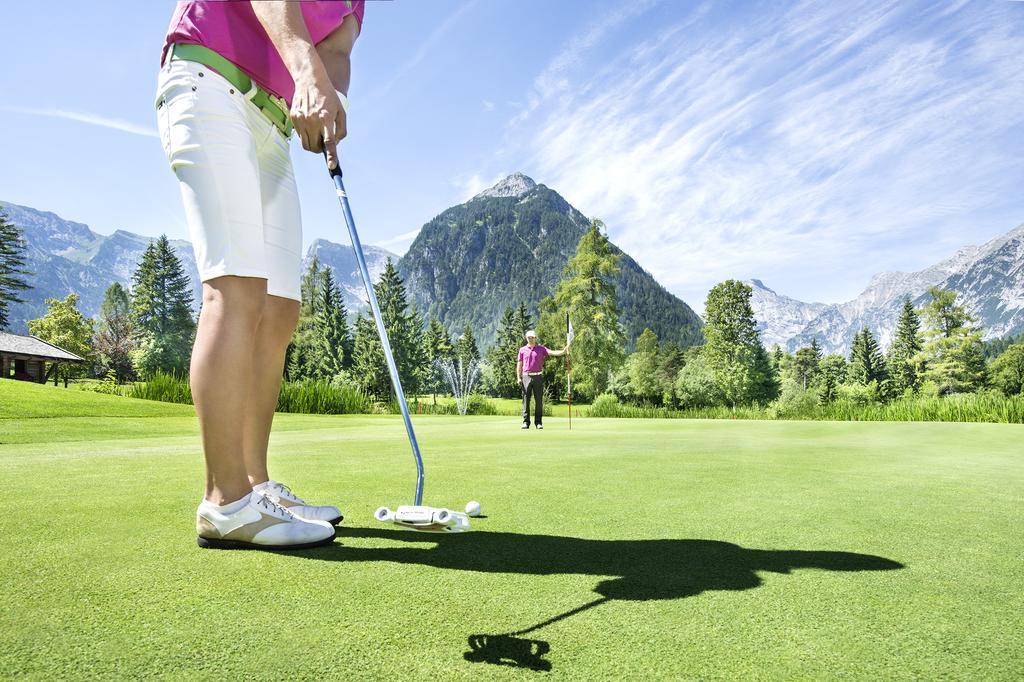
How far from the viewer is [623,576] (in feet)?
5.67

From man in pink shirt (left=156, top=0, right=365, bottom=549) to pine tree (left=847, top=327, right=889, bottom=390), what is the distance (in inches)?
3652

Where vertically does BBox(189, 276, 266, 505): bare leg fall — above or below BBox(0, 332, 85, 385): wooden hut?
below

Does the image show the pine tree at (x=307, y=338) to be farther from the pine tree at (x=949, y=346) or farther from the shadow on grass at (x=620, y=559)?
the pine tree at (x=949, y=346)

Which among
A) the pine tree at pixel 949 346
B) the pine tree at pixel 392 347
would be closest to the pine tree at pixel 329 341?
the pine tree at pixel 392 347

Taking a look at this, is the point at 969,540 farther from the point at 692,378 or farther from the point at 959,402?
the point at 692,378

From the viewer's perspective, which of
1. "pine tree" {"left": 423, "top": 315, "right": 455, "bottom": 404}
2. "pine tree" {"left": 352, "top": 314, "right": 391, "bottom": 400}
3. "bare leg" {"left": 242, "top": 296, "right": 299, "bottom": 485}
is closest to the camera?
"bare leg" {"left": 242, "top": 296, "right": 299, "bottom": 485}

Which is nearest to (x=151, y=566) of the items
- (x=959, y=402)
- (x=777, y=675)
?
(x=777, y=675)

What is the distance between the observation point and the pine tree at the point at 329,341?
58.1m

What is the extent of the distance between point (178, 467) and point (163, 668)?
335 cm

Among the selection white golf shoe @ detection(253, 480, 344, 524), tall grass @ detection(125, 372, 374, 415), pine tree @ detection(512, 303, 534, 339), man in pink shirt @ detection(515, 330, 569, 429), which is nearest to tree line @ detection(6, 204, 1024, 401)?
pine tree @ detection(512, 303, 534, 339)

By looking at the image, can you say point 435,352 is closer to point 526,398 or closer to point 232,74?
point 526,398

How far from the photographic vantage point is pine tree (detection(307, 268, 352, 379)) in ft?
191

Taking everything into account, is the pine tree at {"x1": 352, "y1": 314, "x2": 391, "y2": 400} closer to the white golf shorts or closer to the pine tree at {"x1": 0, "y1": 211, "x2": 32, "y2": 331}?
the pine tree at {"x1": 0, "y1": 211, "x2": 32, "y2": 331}

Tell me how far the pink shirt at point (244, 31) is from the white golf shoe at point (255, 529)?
154 centimetres
